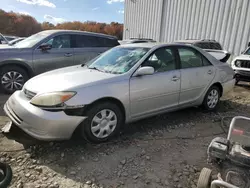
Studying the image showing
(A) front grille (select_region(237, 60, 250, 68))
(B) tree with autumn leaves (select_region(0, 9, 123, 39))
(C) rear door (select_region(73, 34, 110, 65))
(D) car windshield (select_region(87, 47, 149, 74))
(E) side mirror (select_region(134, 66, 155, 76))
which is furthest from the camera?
(B) tree with autumn leaves (select_region(0, 9, 123, 39))

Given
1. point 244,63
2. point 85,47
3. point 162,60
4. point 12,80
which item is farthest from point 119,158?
point 244,63

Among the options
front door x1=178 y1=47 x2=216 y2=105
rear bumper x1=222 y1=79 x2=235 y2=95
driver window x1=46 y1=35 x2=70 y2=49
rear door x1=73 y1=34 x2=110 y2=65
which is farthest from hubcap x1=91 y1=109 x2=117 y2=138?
driver window x1=46 y1=35 x2=70 y2=49

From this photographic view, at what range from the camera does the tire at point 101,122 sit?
3.06 meters

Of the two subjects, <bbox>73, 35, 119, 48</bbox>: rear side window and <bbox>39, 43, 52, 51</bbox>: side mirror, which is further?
<bbox>73, 35, 119, 48</bbox>: rear side window

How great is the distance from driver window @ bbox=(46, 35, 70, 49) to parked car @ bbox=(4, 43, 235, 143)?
2422mm

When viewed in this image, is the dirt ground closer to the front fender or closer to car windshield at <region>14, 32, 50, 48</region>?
the front fender

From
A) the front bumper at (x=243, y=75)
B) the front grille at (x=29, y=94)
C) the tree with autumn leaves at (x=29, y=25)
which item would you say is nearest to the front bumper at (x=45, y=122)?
the front grille at (x=29, y=94)

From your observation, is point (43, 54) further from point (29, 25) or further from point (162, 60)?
point (29, 25)

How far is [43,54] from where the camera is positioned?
5.81 meters

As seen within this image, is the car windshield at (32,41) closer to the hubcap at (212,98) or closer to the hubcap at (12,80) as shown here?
the hubcap at (12,80)

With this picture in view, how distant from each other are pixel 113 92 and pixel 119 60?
80 cm

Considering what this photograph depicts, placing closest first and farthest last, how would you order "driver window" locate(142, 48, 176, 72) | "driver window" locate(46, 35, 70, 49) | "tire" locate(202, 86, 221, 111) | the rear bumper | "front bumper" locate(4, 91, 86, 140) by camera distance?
"front bumper" locate(4, 91, 86, 140)
"driver window" locate(142, 48, 176, 72)
"tire" locate(202, 86, 221, 111)
the rear bumper
"driver window" locate(46, 35, 70, 49)

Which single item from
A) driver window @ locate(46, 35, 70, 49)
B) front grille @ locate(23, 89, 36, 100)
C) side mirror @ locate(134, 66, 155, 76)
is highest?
driver window @ locate(46, 35, 70, 49)

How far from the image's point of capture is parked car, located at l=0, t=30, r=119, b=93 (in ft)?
18.0
